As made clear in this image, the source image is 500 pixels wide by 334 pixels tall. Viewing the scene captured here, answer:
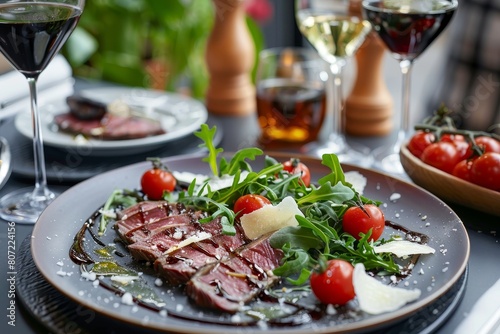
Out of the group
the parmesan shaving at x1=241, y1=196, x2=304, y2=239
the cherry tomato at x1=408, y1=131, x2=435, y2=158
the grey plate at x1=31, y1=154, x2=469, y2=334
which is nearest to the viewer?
the grey plate at x1=31, y1=154, x2=469, y2=334

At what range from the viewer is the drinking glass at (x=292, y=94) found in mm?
1752

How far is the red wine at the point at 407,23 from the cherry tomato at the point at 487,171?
0.34m

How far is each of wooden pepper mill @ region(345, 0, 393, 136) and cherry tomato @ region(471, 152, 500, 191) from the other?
0.57 meters

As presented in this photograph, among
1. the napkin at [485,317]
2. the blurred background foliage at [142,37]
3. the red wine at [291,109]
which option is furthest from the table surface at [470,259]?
the blurred background foliage at [142,37]

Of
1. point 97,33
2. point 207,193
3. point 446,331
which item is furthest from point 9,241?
point 97,33

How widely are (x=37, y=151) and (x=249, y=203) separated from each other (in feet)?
1.60

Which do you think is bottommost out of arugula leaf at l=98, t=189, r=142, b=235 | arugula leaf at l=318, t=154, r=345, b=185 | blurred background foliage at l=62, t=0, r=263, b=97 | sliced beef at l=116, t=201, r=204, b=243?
blurred background foliage at l=62, t=0, r=263, b=97

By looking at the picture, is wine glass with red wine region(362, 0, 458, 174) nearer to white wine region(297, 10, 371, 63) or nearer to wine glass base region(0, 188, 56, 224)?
white wine region(297, 10, 371, 63)

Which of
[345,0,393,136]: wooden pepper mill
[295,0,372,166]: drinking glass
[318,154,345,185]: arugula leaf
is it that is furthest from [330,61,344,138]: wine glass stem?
[318,154,345,185]: arugula leaf

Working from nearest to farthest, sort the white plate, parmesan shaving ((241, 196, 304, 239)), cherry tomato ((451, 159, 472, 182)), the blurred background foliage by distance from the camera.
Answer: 1. parmesan shaving ((241, 196, 304, 239))
2. cherry tomato ((451, 159, 472, 182))
3. the white plate
4. the blurred background foliage

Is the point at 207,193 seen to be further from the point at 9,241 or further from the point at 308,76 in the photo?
the point at 308,76

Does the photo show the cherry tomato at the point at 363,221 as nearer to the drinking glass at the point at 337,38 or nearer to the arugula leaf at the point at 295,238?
the arugula leaf at the point at 295,238

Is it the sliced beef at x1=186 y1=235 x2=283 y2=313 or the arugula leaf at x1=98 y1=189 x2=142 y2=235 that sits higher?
the sliced beef at x1=186 y1=235 x2=283 y2=313

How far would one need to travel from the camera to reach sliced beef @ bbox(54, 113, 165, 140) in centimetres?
165
